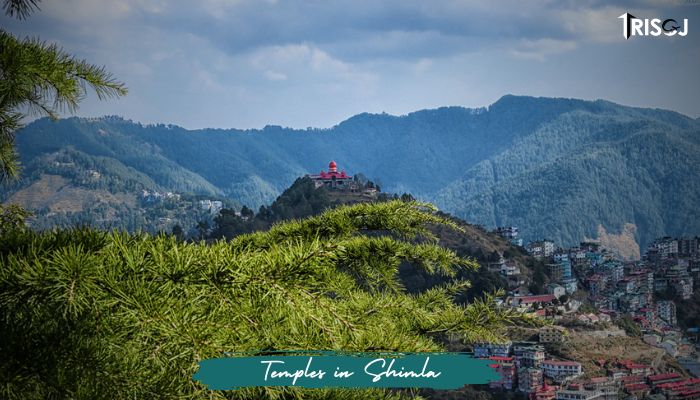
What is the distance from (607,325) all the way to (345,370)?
4101 cm

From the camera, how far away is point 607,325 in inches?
1532

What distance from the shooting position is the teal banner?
1.14 metres

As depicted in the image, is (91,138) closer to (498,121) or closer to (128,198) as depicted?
(128,198)

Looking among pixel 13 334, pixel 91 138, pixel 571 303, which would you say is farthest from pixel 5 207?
pixel 91 138

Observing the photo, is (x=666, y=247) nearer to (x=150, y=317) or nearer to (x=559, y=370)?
(x=559, y=370)

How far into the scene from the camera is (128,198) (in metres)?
94.9

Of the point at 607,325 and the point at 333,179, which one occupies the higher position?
the point at 333,179

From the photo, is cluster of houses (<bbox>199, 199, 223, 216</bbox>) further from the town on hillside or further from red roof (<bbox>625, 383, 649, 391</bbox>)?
red roof (<bbox>625, 383, 649, 391</bbox>)

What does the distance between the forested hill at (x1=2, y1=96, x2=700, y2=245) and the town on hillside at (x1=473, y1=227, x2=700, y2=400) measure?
1139 inches

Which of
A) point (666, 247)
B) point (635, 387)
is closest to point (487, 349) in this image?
point (635, 387)

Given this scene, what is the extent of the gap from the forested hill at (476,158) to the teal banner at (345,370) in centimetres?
6392

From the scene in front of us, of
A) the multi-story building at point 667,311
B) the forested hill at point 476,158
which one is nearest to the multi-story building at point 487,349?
the multi-story building at point 667,311

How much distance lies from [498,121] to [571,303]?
147387 millimetres

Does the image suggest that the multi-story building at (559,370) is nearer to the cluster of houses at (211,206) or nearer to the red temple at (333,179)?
the red temple at (333,179)
